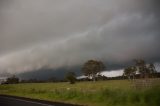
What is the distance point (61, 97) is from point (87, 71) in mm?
100251

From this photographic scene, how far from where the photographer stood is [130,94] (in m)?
20.0

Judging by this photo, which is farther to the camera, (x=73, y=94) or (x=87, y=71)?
(x=87, y=71)

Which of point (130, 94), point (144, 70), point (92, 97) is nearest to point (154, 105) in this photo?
point (130, 94)

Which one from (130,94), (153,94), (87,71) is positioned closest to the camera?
(153,94)

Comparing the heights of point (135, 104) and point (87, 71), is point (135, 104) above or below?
below

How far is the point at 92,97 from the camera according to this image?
24453 mm

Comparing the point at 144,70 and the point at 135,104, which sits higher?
the point at 144,70

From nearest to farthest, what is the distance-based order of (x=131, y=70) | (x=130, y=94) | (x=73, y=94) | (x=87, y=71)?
(x=130, y=94)
(x=73, y=94)
(x=131, y=70)
(x=87, y=71)

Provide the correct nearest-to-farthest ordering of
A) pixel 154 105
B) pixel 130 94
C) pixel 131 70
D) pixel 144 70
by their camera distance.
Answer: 1. pixel 154 105
2. pixel 130 94
3. pixel 144 70
4. pixel 131 70

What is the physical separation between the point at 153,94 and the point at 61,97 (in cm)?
1338

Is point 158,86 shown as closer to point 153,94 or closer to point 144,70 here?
point 153,94

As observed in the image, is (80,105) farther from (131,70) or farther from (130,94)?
(131,70)

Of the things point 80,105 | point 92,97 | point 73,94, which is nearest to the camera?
point 80,105

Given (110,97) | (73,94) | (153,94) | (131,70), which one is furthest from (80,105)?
(131,70)
